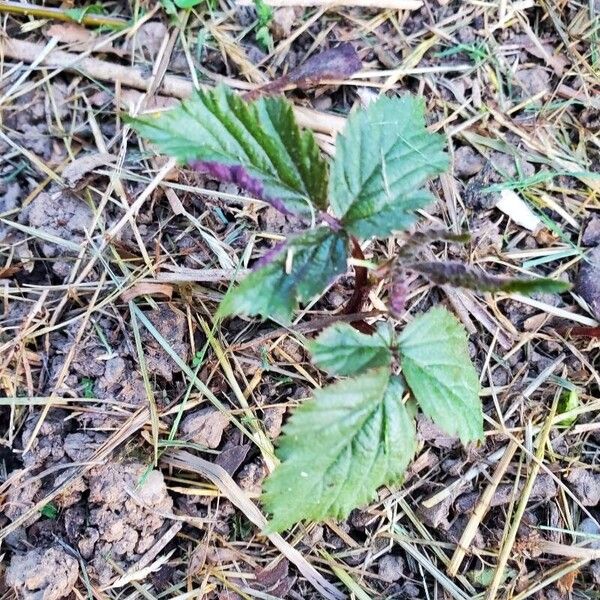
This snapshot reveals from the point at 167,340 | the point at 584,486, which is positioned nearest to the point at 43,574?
the point at 167,340

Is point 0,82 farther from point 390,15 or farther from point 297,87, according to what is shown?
point 390,15

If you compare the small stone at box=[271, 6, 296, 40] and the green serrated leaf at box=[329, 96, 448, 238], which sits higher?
the small stone at box=[271, 6, 296, 40]

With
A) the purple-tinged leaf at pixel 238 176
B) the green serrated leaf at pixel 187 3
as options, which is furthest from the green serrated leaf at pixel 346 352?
the green serrated leaf at pixel 187 3

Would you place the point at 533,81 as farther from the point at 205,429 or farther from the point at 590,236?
the point at 205,429

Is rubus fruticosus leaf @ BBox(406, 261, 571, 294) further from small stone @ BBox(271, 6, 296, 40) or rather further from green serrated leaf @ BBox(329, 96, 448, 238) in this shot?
small stone @ BBox(271, 6, 296, 40)

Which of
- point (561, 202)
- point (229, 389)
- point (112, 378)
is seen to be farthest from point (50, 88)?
point (561, 202)

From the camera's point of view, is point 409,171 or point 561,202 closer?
point 409,171

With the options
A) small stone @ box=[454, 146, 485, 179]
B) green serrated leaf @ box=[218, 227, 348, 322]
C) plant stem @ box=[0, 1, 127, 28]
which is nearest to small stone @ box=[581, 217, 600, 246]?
small stone @ box=[454, 146, 485, 179]
